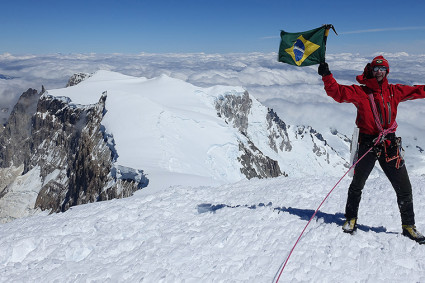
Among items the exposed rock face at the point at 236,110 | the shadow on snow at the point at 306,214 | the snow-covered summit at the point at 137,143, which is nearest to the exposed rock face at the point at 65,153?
the snow-covered summit at the point at 137,143

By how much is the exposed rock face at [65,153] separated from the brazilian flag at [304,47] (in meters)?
25.2

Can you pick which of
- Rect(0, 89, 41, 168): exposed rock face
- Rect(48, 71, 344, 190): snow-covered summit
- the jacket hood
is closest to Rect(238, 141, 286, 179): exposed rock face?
Rect(48, 71, 344, 190): snow-covered summit

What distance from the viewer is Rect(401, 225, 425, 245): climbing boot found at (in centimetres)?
547

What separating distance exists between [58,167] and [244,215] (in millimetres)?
123071

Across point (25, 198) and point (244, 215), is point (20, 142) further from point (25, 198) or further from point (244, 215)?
point (244, 215)

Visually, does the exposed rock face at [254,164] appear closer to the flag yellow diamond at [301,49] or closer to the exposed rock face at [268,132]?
the exposed rock face at [268,132]

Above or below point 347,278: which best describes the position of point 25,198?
below

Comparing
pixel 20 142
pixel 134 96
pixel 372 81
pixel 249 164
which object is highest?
pixel 372 81

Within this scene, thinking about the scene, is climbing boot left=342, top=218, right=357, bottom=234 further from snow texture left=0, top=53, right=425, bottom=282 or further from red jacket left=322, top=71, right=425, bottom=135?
red jacket left=322, top=71, right=425, bottom=135

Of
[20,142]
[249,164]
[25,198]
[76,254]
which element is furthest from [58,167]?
[76,254]

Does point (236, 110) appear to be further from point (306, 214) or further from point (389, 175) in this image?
point (389, 175)

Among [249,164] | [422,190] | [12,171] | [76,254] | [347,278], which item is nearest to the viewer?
[347,278]

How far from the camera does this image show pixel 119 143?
157 ft

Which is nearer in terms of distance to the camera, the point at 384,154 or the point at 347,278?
the point at 347,278
